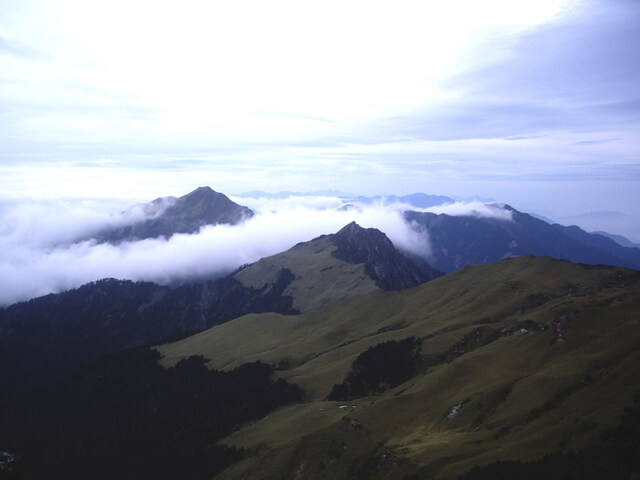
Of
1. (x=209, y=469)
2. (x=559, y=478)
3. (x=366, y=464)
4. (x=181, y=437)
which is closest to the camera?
(x=559, y=478)

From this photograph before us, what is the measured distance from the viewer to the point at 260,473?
124688mm

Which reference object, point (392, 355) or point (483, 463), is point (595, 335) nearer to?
point (483, 463)

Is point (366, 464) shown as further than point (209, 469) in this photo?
No

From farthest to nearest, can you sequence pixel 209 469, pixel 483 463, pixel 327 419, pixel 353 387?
1. pixel 353 387
2. pixel 209 469
3. pixel 327 419
4. pixel 483 463

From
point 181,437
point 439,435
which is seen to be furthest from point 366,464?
point 181,437

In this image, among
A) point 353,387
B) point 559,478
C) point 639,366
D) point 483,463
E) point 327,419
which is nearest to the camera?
point 559,478

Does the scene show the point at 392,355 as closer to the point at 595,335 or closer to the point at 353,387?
the point at 353,387

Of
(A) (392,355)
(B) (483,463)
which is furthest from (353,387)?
(B) (483,463)

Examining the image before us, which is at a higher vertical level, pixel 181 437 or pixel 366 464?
pixel 366 464

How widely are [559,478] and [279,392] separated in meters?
147

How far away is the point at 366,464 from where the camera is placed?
105125 mm

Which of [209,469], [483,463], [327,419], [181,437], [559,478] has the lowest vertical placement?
[181,437]

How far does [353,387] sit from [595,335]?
3844 inches

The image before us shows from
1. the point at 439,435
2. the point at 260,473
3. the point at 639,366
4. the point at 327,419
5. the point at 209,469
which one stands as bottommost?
the point at 209,469
